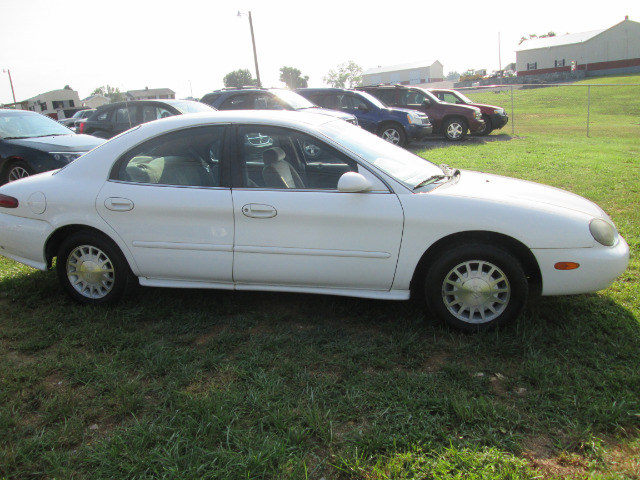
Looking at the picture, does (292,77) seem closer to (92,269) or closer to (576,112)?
(576,112)

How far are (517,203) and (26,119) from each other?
8.78 meters

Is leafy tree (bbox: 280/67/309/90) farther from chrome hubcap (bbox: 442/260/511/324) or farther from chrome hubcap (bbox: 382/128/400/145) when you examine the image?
chrome hubcap (bbox: 442/260/511/324)

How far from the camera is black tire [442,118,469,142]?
1648 cm

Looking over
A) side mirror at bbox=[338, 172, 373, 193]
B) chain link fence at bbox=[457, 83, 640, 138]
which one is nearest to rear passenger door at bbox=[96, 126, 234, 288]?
side mirror at bbox=[338, 172, 373, 193]

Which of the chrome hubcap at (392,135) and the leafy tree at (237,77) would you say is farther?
the leafy tree at (237,77)

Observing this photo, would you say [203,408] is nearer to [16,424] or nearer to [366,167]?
[16,424]

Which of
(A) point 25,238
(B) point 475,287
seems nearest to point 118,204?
(A) point 25,238

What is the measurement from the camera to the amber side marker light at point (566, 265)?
3.46 meters

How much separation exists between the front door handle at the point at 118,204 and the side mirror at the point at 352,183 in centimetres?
162

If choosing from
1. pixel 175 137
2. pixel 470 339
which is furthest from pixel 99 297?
pixel 470 339

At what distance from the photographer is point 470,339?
3.56m

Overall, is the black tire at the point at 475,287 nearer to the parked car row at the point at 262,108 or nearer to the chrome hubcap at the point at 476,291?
the chrome hubcap at the point at 476,291

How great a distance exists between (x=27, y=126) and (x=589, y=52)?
66883 millimetres

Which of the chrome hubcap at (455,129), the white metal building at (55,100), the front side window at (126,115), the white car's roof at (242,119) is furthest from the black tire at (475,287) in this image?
the white metal building at (55,100)
